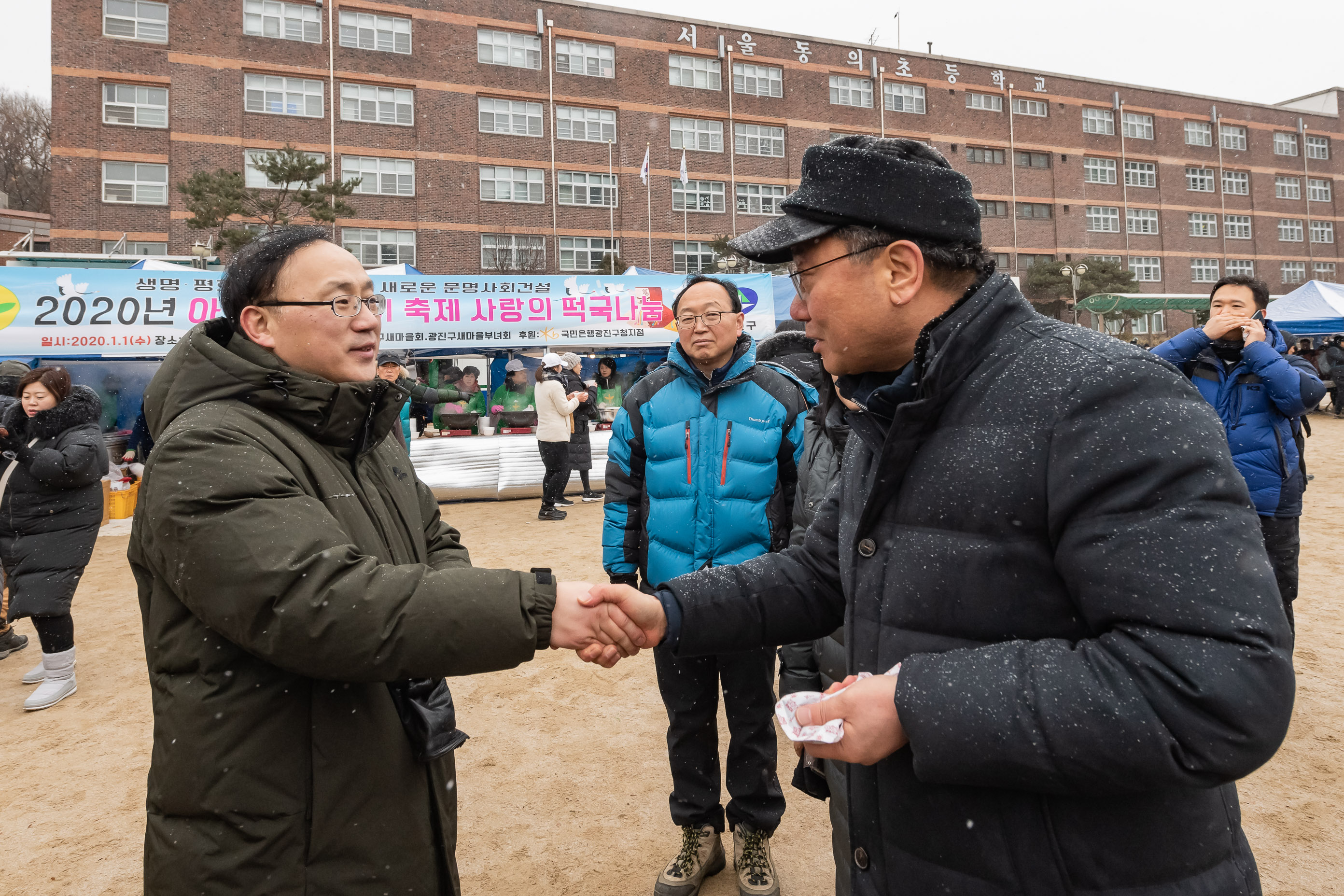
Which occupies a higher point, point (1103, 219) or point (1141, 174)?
point (1141, 174)

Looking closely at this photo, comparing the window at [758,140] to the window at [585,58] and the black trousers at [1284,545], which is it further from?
the black trousers at [1284,545]

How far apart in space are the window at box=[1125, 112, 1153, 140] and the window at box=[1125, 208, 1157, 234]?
418cm

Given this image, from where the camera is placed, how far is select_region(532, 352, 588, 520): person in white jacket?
9844 millimetres

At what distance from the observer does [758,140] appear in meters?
34.9

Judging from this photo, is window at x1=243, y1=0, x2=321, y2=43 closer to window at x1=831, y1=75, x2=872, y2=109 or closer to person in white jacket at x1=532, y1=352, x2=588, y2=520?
window at x1=831, y1=75, x2=872, y2=109

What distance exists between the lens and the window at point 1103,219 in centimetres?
4092

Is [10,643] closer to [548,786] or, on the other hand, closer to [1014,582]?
[548,786]

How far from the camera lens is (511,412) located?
12023mm

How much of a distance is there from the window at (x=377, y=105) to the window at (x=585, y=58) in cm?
658

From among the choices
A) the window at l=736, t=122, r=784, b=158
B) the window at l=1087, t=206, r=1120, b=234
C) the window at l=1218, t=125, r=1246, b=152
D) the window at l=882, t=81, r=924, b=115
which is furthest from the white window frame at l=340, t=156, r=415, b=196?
the window at l=1218, t=125, r=1246, b=152

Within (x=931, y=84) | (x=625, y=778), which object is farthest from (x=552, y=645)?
(x=931, y=84)

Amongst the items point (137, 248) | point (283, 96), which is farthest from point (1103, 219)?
point (137, 248)

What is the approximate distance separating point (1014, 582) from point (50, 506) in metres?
5.55

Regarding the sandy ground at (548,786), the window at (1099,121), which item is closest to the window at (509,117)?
the sandy ground at (548,786)
